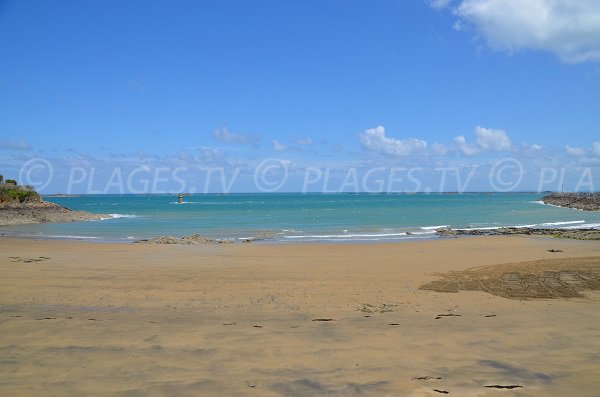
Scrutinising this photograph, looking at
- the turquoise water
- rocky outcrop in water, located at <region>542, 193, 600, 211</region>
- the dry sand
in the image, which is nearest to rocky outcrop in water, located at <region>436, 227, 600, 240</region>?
the turquoise water

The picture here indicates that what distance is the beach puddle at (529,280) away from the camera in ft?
32.1

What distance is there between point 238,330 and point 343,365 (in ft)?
6.98

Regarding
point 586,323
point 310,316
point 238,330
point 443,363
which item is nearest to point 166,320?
point 238,330

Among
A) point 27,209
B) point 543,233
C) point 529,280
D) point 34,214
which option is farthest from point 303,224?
point 27,209

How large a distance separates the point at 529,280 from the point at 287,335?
22.4 ft

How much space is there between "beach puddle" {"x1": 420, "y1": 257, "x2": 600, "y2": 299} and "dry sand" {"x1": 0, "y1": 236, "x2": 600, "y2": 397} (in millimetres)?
190

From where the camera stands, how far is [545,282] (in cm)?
1052

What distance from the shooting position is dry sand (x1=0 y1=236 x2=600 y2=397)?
5125 mm

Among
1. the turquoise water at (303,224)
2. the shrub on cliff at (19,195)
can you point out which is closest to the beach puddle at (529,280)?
the turquoise water at (303,224)

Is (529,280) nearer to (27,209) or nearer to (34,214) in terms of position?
(34,214)

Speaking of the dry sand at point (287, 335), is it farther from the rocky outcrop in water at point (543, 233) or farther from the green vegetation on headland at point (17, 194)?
the green vegetation on headland at point (17, 194)

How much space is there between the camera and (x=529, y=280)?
10797 mm

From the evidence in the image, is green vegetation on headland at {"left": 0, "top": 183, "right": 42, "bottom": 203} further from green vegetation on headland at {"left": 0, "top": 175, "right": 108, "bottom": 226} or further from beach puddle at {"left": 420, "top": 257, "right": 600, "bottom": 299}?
beach puddle at {"left": 420, "top": 257, "right": 600, "bottom": 299}

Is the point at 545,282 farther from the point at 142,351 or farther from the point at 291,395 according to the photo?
the point at 142,351
